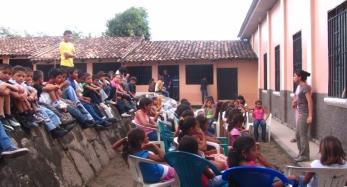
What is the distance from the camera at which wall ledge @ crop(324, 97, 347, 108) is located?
6.33 meters

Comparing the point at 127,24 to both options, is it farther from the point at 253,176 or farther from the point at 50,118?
the point at 253,176

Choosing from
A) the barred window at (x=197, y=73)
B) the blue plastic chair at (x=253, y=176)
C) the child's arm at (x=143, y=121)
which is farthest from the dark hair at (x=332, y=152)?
the barred window at (x=197, y=73)

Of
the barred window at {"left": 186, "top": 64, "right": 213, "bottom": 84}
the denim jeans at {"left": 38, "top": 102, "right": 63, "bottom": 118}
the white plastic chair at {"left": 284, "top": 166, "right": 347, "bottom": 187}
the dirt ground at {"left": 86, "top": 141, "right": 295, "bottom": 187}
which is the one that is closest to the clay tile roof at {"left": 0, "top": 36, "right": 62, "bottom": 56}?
the barred window at {"left": 186, "top": 64, "right": 213, "bottom": 84}

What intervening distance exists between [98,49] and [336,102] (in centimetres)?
1810

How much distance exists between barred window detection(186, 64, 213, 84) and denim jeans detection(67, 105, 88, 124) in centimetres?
1477

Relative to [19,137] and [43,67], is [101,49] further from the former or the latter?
[19,137]

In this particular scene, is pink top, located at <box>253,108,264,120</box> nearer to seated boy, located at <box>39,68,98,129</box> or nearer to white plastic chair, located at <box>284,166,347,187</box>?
seated boy, located at <box>39,68,98,129</box>

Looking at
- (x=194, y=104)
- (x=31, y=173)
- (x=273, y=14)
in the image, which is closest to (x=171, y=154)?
(x=31, y=173)

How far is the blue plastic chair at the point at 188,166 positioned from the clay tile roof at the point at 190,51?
54.5 ft

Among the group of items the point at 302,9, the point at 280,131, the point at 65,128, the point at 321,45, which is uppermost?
the point at 302,9

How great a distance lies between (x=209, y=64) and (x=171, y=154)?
17.3 meters

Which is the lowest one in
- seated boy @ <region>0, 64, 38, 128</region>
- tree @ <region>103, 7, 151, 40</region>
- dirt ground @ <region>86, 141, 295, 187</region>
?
dirt ground @ <region>86, 141, 295, 187</region>

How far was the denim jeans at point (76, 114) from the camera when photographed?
20.8 feet

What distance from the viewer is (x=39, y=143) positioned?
4.81 m
